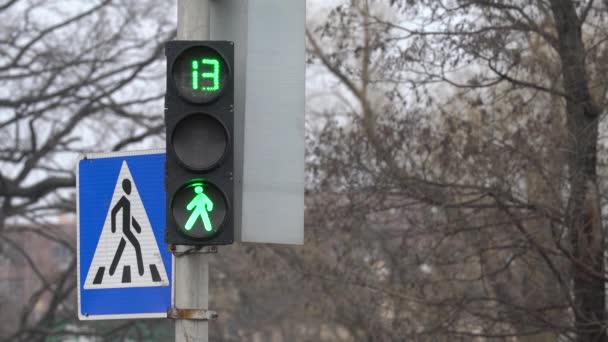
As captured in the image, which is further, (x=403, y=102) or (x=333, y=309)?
(x=333, y=309)

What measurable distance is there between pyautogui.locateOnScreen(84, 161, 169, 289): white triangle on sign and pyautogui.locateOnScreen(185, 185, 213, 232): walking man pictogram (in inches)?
20.3

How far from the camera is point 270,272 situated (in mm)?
18938

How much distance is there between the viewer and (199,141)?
16.8 feet

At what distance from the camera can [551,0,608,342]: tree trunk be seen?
10.6 meters

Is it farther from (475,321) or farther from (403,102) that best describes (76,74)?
(475,321)

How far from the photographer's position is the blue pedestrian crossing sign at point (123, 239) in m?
5.52

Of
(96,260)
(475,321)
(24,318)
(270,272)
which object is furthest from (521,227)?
(24,318)

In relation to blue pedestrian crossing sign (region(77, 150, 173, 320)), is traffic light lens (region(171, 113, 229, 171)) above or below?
above

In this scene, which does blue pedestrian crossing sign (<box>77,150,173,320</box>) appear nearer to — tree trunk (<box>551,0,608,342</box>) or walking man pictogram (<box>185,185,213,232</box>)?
walking man pictogram (<box>185,185,213,232</box>)

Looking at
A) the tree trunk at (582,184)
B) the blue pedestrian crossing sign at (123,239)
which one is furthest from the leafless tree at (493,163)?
the blue pedestrian crossing sign at (123,239)

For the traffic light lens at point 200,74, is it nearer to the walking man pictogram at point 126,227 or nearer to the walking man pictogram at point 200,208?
the walking man pictogram at point 200,208

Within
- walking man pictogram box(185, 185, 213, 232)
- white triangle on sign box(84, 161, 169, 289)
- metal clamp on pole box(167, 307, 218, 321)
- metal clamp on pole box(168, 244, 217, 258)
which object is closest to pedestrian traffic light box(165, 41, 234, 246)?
walking man pictogram box(185, 185, 213, 232)

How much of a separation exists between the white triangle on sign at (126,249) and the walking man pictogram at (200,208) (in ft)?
1.70

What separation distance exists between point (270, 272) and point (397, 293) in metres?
6.68
